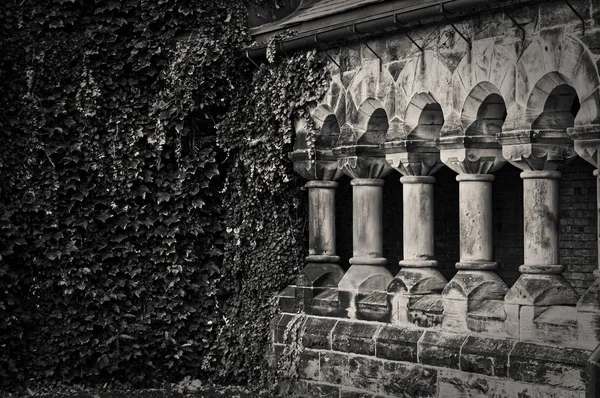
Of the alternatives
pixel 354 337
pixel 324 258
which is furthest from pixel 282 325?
pixel 354 337

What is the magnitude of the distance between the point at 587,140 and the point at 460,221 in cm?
170

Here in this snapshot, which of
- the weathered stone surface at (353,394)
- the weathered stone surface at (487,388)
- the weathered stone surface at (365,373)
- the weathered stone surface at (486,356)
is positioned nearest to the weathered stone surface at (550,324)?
the weathered stone surface at (486,356)

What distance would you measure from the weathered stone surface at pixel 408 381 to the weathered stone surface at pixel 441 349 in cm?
11

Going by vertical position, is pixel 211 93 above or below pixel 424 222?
above

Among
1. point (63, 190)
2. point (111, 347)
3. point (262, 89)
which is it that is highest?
point (262, 89)

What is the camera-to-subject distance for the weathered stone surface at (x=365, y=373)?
1114 centimetres

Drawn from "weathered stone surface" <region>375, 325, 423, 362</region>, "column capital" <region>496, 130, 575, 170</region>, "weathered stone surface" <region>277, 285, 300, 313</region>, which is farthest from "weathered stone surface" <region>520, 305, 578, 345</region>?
"weathered stone surface" <region>277, 285, 300, 313</region>

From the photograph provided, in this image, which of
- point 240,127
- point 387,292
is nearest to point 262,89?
point 240,127

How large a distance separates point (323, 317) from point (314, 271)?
53 centimetres

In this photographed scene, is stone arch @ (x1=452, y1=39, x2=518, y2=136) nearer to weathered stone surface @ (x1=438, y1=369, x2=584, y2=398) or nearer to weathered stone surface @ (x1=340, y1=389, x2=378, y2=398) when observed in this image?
weathered stone surface @ (x1=438, y1=369, x2=584, y2=398)

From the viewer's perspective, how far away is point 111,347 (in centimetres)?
1326

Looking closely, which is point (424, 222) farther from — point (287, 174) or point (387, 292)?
point (287, 174)

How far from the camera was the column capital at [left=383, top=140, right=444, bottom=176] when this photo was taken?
435 inches

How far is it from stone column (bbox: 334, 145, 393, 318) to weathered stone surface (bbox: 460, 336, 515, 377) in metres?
1.83
